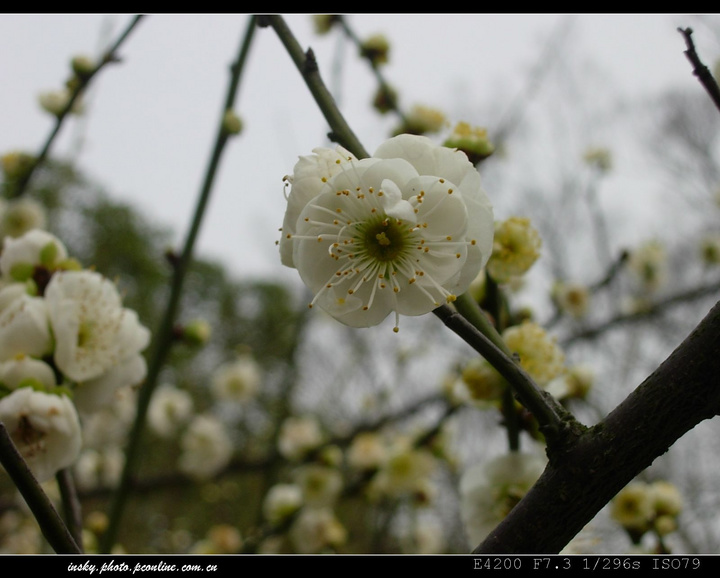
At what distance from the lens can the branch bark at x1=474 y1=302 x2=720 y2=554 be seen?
43cm

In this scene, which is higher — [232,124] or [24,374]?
[232,124]

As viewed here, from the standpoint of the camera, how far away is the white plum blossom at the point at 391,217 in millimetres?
475

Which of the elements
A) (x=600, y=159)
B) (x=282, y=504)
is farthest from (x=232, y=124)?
(x=600, y=159)

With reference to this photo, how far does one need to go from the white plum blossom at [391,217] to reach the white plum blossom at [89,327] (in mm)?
375

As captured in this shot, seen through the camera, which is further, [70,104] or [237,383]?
[237,383]

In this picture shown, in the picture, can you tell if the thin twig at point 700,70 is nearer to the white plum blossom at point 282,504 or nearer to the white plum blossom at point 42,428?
the white plum blossom at point 42,428

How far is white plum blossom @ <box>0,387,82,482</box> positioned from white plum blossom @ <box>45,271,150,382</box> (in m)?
0.07

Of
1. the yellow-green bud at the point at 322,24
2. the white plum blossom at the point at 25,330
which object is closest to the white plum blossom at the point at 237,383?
the yellow-green bud at the point at 322,24

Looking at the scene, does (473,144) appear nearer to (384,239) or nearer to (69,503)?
(384,239)

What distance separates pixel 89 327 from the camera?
30.4 inches

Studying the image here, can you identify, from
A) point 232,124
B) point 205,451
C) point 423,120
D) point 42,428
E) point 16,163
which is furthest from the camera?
point 205,451

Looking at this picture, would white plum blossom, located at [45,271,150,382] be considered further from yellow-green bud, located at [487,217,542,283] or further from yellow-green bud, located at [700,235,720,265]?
yellow-green bud, located at [700,235,720,265]

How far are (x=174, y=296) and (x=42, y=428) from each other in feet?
1.53
